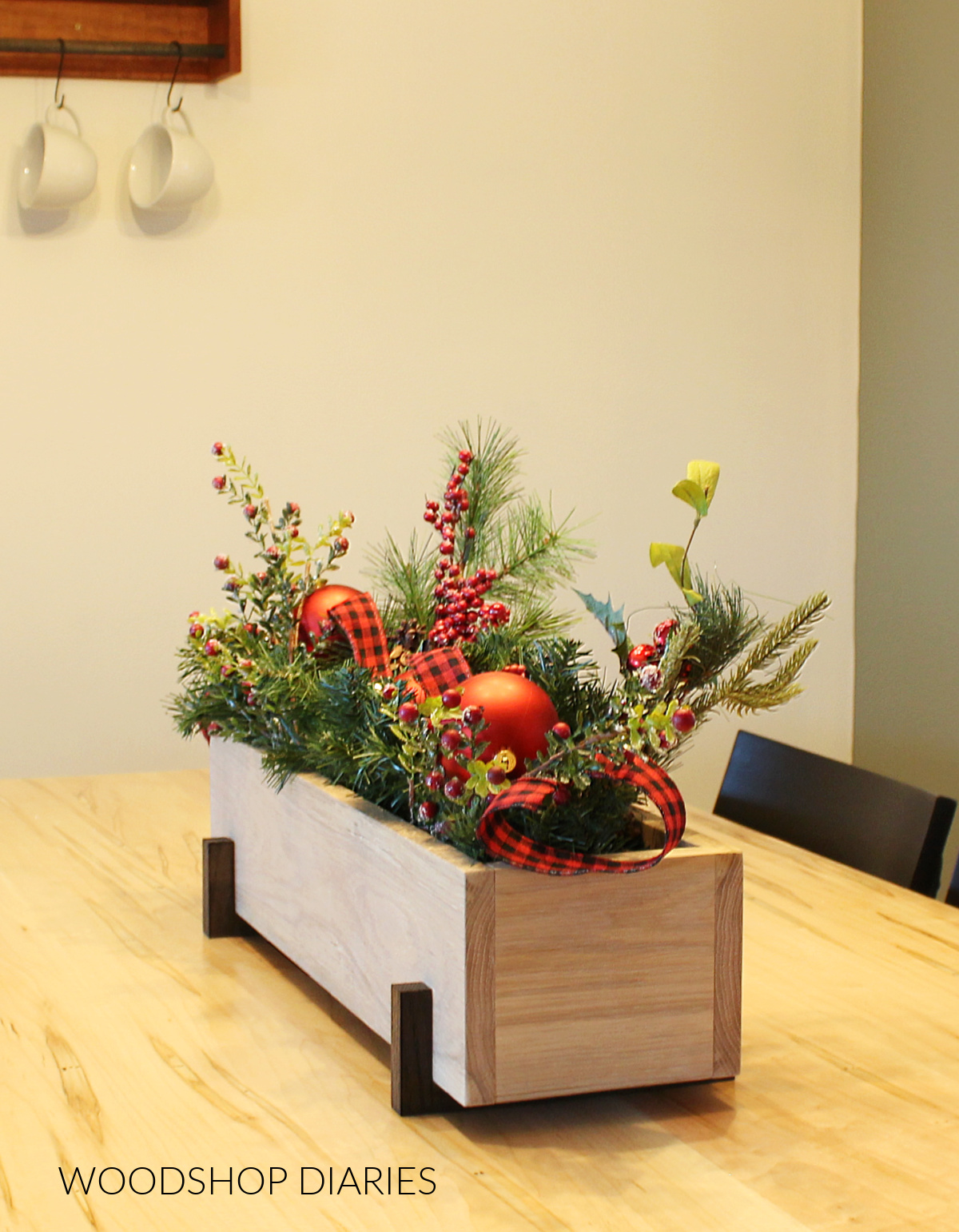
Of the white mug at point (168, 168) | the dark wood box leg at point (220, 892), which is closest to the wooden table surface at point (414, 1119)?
the dark wood box leg at point (220, 892)

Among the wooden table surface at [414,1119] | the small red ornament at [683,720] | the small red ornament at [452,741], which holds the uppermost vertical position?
the small red ornament at [683,720]

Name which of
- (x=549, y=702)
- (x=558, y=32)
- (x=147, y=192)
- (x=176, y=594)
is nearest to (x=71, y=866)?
(x=549, y=702)

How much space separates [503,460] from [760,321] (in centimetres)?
181

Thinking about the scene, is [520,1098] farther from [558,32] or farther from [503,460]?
[558,32]

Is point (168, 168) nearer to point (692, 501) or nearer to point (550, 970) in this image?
point (692, 501)

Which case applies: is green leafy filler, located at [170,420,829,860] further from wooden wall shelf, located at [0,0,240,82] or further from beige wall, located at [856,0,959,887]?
beige wall, located at [856,0,959,887]

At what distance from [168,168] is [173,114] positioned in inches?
→ 5.4

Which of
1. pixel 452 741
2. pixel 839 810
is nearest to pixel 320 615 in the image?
pixel 452 741

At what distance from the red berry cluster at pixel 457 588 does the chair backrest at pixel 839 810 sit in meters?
0.54

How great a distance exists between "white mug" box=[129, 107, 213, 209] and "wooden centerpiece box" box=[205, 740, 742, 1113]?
1.69 metres

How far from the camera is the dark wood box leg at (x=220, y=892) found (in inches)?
44.0

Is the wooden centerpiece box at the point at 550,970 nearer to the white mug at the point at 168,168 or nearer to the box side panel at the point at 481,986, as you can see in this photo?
the box side panel at the point at 481,986

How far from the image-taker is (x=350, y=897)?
916 millimetres

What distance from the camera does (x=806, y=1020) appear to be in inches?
37.3
